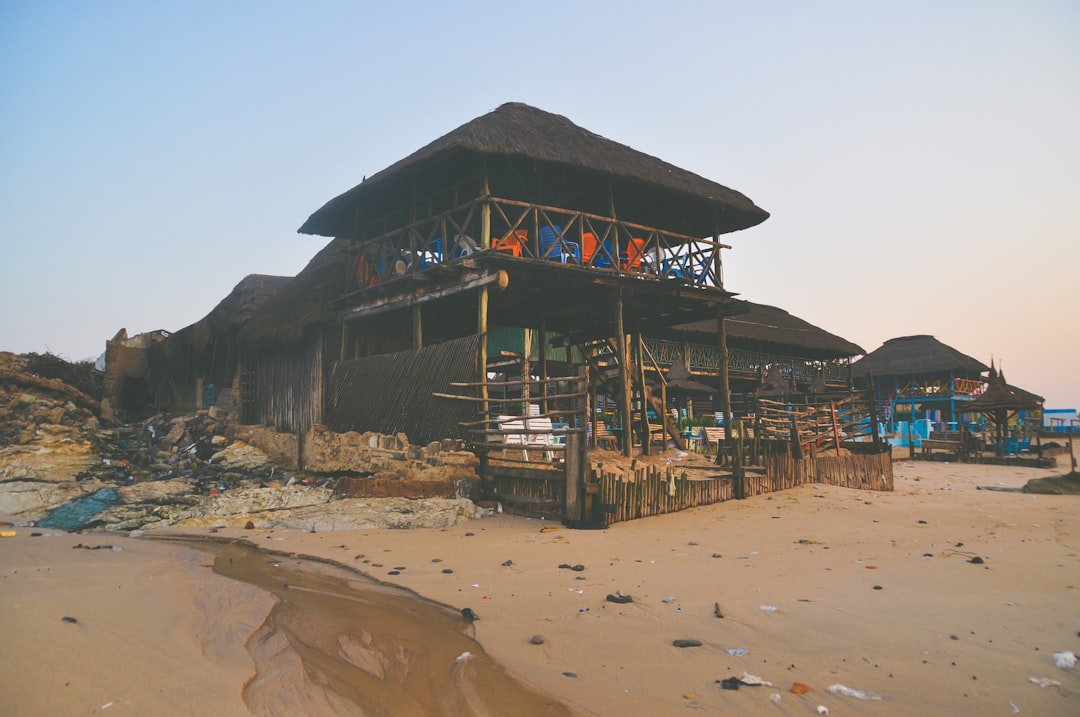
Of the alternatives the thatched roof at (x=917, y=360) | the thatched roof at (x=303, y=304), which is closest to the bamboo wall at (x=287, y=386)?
the thatched roof at (x=303, y=304)

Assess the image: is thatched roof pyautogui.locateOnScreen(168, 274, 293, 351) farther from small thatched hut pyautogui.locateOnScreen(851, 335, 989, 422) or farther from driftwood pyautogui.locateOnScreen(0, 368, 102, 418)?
small thatched hut pyautogui.locateOnScreen(851, 335, 989, 422)

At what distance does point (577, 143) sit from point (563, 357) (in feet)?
30.4

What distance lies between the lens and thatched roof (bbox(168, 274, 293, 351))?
1641 centimetres

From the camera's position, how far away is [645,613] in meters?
4.12

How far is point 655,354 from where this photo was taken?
24141mm

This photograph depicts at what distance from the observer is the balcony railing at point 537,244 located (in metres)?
10.6

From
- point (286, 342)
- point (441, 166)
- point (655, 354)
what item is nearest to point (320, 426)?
point (286, 342)

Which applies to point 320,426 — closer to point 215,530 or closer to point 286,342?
point 286,342

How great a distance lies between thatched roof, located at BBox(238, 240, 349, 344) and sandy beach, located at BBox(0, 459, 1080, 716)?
22.2ft

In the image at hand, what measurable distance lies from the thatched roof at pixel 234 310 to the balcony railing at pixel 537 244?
4.59 meters

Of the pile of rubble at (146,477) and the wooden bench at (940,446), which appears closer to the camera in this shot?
the pile of rubble at (146,477)

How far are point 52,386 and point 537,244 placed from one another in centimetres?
1390

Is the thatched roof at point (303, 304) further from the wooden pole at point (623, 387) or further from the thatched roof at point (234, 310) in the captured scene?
the wooden pole at point (623, 387)

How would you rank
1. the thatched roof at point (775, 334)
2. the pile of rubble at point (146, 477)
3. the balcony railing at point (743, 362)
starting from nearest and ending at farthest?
the pile of rubble at point (146, 477)
the balcony railing at point (743, 362)
the thatched roof at point (775, 334)
